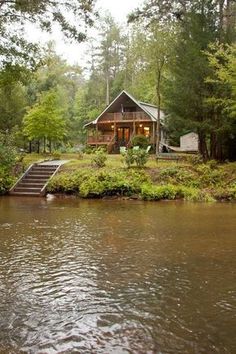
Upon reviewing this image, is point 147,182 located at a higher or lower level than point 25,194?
higher

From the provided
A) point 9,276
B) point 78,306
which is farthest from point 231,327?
point 9,276

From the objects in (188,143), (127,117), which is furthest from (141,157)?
(188,143)

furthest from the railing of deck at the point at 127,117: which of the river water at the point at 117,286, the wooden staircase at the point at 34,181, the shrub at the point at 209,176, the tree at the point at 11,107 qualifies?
the river water at the point at 117,286

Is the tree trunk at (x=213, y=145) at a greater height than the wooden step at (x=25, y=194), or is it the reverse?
the tree trunk at (x=213, y=145)

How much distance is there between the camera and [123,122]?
3538 cm

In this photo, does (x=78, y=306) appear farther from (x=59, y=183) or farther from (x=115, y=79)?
(x=115, y=79)

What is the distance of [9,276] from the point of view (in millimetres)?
5879

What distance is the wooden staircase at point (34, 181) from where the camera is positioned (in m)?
17.9

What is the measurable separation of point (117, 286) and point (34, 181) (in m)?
14.2

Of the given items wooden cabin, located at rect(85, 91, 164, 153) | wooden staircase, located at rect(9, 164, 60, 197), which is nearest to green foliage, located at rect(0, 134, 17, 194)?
wooden staircase, located at rect(9, 164, 60, 197)

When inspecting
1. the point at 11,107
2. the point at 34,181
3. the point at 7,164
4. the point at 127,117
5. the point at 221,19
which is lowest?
the point at 34,181

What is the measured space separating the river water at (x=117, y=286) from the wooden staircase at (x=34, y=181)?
710 cm

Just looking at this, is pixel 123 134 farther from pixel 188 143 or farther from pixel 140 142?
pixel 140 142

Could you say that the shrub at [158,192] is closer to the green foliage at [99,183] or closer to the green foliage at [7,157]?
the green foliage at [99,183]
